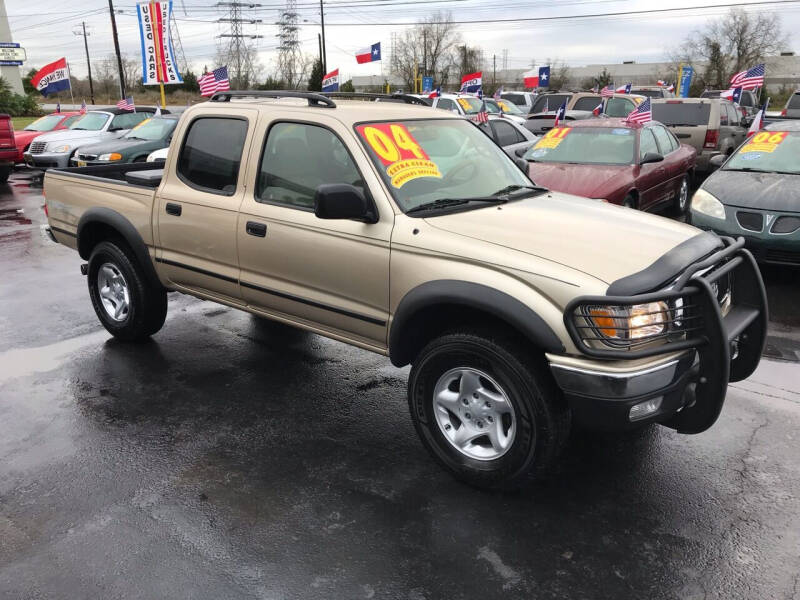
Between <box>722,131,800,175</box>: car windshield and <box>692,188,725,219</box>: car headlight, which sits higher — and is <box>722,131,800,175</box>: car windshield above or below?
above

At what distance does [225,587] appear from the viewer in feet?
9.14

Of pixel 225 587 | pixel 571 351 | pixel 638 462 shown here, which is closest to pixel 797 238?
pixel 638 462

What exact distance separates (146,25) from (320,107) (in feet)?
68.1

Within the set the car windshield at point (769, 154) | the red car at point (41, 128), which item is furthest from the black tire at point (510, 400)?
the red car at point (41, 128)

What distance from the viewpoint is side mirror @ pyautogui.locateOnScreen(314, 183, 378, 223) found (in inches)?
135

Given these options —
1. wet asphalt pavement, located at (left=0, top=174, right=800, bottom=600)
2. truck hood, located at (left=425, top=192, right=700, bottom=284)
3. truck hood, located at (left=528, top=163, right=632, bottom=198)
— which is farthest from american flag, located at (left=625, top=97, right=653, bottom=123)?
truck hood, located at (left=425, top=192, right=700, bottom=284)

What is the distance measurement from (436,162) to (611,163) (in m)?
5.70

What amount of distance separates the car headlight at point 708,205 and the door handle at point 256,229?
198 inches

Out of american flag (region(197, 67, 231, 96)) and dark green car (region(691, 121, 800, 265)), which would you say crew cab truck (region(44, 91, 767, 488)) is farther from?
american flag (region(197, 67, 231, 96))

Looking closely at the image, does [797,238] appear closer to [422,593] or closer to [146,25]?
[422,593]

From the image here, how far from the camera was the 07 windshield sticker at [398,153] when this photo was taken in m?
3.80

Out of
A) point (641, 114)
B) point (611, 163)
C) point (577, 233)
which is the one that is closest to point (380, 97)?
point (577, 233)

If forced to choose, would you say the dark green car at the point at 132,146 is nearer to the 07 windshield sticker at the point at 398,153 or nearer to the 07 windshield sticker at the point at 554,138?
the 07 windshield sticker at the point at 554,138

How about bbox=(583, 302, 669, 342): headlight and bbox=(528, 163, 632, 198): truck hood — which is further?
bbox=(528, 163, 632, 198): truck hood
